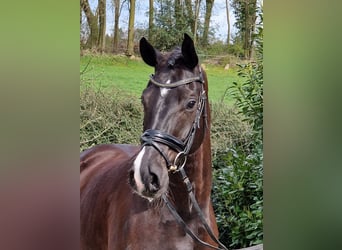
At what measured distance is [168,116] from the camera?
166cm

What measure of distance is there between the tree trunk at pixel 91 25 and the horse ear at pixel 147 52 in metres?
0.18

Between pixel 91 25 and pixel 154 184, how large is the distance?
651 millimetres

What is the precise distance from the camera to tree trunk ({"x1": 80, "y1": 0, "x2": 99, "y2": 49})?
1.73m

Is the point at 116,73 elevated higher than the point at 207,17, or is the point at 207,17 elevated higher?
the point at 207,17

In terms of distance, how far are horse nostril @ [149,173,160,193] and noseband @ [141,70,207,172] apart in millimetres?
68

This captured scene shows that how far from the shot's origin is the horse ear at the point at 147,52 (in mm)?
1786

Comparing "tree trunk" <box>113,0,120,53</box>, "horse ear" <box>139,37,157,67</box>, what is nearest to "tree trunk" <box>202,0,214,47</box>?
"horse ear" <box>139,37,157,67</box>

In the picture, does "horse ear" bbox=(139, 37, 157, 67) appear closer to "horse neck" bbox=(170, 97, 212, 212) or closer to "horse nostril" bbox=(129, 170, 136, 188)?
"horse neck" bbox=(170, 97, 212, 212)

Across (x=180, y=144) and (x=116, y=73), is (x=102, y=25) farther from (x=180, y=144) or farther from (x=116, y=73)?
(x=180, y=144)

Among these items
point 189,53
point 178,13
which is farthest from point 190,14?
point 189,53

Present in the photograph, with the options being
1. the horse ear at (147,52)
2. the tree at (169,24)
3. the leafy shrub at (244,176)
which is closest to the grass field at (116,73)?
the horse ear at (147,52)

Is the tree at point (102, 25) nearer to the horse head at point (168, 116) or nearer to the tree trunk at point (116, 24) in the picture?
the tree trunk at point (116, 24)
